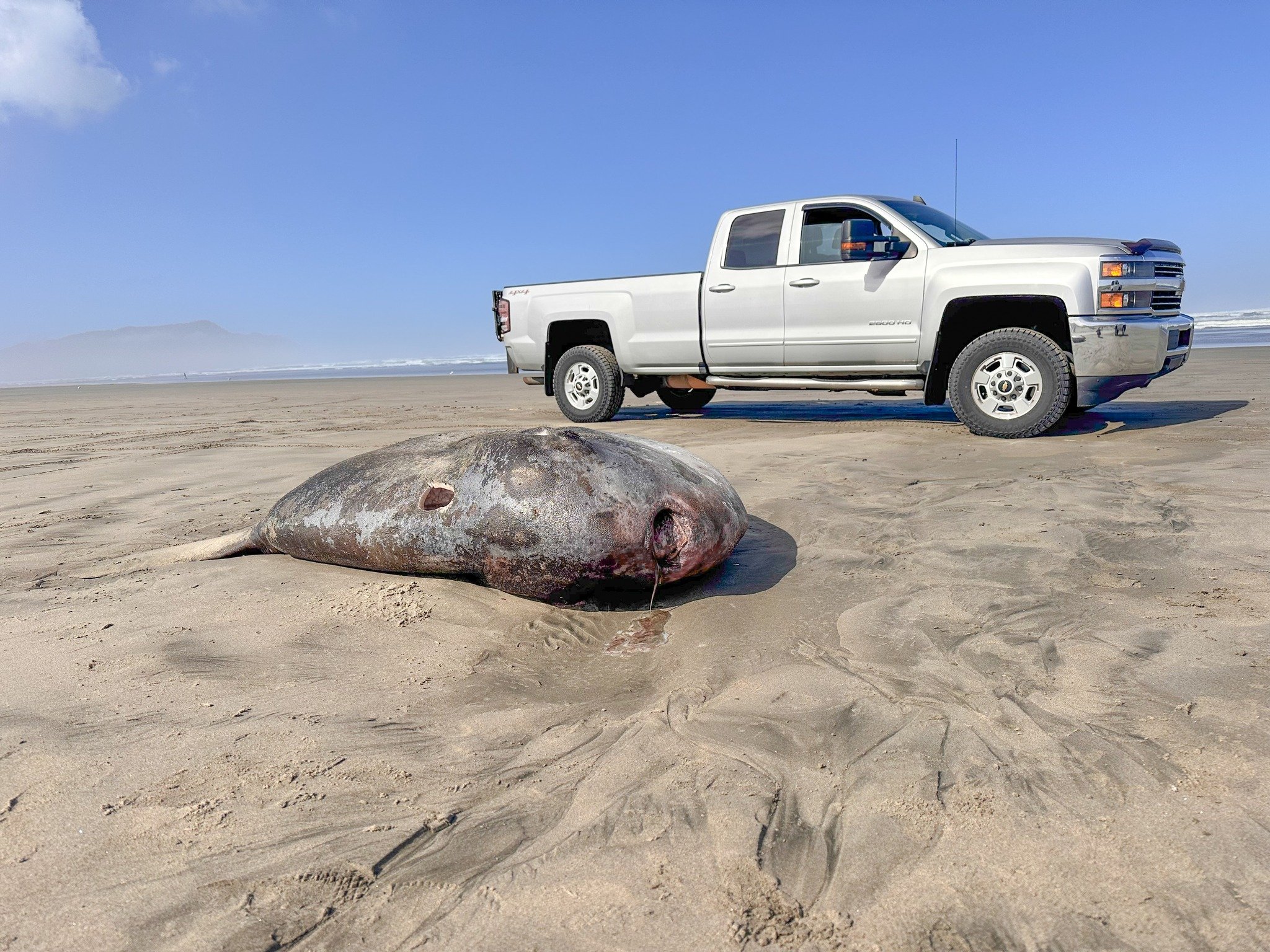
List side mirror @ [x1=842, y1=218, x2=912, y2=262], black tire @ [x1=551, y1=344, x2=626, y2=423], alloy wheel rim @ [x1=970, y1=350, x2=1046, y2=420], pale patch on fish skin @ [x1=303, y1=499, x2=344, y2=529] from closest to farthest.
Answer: pale patch on fish skin @ [x1=303, y1=499, x2=344, y2=529]
alloy wheel rim @ [x1=970, y1=350, x2=1046, y2=420]
side mirror @ [x1=842, y1=218, x2=912, y2=262]
black tire @ [x1=551, y1=344, x2=626, y2=423]

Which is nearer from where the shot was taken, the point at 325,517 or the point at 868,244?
the point at 325,517

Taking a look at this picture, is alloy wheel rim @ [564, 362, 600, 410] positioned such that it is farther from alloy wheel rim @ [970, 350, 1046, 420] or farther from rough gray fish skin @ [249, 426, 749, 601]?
rough gray fish skin @ [249, 426, 749, 601]

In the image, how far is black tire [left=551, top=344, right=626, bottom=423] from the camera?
30.5ft

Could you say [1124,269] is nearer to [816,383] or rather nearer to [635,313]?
[816,383]

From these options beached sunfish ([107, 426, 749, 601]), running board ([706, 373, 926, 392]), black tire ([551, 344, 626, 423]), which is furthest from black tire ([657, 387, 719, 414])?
beached sunfish ([107, 426, 749, 601])

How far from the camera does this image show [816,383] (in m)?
8.08

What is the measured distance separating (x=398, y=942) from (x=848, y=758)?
1.13 m

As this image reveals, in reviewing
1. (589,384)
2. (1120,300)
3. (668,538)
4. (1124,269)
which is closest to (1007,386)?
(1120,300)

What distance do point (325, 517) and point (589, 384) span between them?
5.99m

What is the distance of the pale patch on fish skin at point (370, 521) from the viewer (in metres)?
3.48

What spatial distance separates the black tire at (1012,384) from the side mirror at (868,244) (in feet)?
3.37

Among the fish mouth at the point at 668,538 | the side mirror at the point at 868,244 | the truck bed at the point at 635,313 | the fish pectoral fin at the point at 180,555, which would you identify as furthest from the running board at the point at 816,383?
the fish pectoral fin at the point at 180,555

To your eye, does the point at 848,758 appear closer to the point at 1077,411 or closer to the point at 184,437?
the point at 1077,411

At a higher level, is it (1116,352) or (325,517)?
(1116,352)
